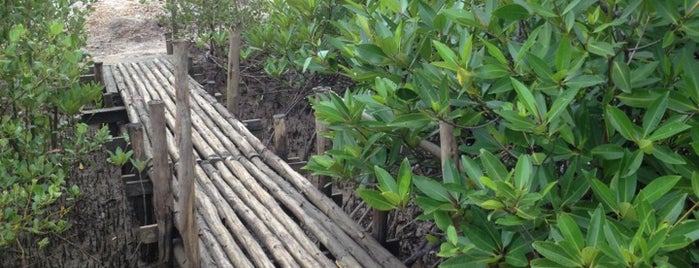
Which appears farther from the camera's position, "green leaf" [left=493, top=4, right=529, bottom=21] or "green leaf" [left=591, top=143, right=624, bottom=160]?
"green leaf" [left=493, top=4, right=529, bottom=21]

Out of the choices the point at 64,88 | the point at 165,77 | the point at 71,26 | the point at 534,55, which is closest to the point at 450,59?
the point at 534,55

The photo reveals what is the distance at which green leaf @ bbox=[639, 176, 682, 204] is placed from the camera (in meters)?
1.70

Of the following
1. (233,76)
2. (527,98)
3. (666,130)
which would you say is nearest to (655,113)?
(666,130)

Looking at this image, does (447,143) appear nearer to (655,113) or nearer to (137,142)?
(655,113)

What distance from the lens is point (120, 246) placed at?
17.0ft

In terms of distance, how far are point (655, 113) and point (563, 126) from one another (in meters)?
0.20

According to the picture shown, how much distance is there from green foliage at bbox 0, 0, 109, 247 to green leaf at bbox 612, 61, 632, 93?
2.37 m

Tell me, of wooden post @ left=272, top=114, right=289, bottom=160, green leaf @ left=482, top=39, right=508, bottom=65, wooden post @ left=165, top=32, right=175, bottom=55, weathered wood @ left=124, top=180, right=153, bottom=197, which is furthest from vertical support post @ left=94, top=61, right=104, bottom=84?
green leaf @ left=482, top=39, right=508, bottom=65

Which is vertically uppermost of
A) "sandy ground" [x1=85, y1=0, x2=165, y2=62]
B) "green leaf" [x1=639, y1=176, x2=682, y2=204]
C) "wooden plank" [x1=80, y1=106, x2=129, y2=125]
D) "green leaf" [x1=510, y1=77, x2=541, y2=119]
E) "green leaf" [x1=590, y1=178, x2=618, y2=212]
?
"green leaf" [x1=510, y1=77, x2=541, y2=119]

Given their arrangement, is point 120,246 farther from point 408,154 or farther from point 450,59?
point 450,59

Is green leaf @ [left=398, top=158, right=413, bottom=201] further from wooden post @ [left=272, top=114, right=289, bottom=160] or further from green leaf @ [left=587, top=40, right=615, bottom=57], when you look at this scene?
wooden post @ [left=272, top=114, right=289, bottom=160]

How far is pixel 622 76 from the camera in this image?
1849mm

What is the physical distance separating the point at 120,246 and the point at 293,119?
8.07 feet

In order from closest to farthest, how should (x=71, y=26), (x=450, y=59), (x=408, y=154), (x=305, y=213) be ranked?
(x=450, y=59)
(x=408, y=154)
(x=305, y=213)
(x=71, y=26)
